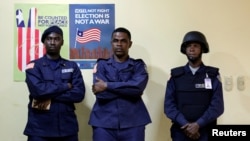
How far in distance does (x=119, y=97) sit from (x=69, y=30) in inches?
Result: 41.8

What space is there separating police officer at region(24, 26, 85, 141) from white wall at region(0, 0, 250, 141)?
577 mm

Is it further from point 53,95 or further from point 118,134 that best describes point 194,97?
point 53,95

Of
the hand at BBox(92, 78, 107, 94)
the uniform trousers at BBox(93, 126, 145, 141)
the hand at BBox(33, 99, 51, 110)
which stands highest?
the hand at BBox(92, 78, 107, 94)

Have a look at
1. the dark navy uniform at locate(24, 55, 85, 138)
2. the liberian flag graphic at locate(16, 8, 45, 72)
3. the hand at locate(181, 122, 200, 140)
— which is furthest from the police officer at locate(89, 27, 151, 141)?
the liberian flag graphic at locate(16, 8, 45, 72)

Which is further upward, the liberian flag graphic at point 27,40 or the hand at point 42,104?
the liberian flag graphic at point 27,40

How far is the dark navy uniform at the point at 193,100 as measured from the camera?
8.32ft

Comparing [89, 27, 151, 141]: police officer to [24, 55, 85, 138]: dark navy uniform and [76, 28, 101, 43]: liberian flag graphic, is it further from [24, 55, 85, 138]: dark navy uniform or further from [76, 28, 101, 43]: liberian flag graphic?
[76, 28, 101, 43]: liberian flag graphic

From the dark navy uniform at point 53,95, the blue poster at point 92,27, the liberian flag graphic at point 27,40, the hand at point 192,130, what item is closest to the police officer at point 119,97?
the dark navy uniform at point 53,95

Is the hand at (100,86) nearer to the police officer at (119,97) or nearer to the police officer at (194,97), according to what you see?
the police officer at (119,97)

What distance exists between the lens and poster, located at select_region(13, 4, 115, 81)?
128 inches

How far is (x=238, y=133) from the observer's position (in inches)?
130

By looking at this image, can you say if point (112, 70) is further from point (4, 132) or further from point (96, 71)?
point (4, 132)

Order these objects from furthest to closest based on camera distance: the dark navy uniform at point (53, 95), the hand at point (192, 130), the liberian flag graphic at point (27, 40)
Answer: the liberian flag graphic at point (27, 40), the dark navy uniform at point (53, 95), the hand at point (192, 130)

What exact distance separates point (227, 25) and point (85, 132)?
6.07 feet
